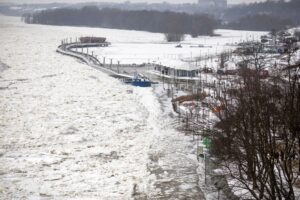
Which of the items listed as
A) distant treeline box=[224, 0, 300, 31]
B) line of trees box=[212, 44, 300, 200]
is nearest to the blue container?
line of trees box=[212, 44, 300, 200]

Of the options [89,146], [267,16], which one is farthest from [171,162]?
[267,16]

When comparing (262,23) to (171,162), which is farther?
(262,23)

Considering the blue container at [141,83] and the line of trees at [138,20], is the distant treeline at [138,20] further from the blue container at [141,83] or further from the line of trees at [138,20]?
the blue container at [141,83]

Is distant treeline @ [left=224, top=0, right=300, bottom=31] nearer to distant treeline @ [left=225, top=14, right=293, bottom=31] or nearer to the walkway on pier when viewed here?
distant treeline @ [left=225, top=14, right=293, bottom=31]

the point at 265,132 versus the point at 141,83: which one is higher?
the point at 265,132

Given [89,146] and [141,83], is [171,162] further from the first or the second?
[141,83]

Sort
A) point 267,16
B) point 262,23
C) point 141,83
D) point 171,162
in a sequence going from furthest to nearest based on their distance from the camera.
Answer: point 267,16 < point 262,23 < point 141,83 < point 171,162
